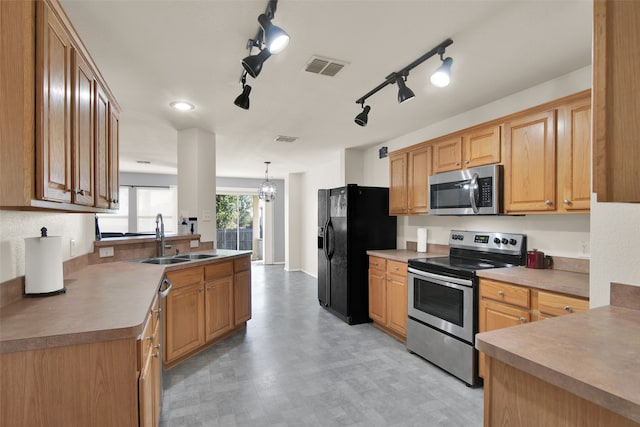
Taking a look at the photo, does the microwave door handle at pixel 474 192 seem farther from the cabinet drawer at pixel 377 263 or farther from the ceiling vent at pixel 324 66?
the ceiling vent at pixel 324 66

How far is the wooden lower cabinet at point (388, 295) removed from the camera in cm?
328

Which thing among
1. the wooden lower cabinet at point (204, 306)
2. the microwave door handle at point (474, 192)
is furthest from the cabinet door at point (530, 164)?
the wooden lower cabinet at point (204, 306)

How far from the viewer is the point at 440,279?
270 centimetres

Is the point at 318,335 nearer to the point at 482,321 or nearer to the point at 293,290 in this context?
the point at 482,321

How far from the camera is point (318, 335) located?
3.52 metres

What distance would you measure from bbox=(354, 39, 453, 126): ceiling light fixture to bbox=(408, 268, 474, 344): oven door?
149 cm

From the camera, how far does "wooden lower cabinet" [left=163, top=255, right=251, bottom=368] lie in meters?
2.65

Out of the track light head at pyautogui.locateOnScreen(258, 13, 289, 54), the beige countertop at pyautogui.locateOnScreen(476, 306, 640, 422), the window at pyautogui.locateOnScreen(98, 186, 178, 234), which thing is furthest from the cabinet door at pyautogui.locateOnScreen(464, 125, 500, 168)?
the window at pyautogui.locateOnScreen(98, 186, 178, 234)

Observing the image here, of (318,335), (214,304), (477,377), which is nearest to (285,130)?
(214,304)

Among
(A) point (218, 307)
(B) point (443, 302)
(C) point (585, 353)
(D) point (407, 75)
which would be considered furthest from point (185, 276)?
(C) point (585, 353)

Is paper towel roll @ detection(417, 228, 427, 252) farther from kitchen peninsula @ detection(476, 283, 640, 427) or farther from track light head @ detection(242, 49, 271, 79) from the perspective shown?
track light head @ detection(242, 49, 271, 79)

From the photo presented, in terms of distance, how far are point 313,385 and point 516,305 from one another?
5.25ft

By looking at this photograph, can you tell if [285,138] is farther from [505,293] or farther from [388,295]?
[505,293]

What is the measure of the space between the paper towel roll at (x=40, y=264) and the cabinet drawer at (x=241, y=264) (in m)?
1.93
